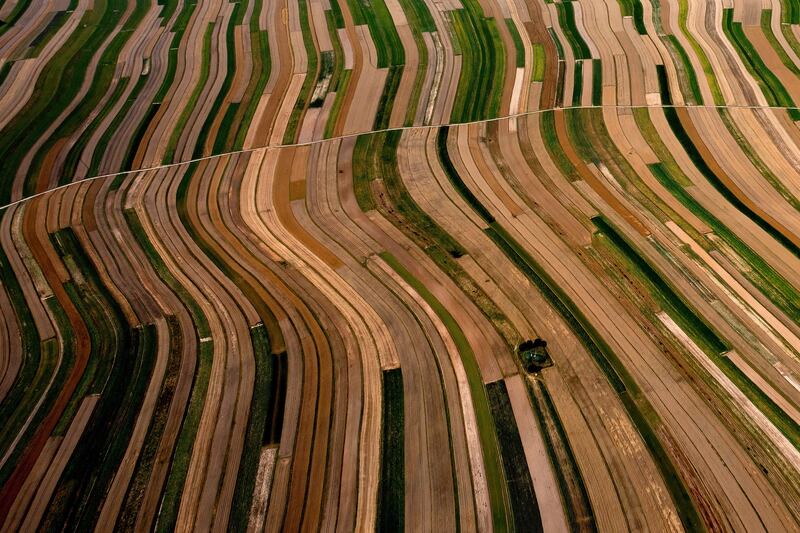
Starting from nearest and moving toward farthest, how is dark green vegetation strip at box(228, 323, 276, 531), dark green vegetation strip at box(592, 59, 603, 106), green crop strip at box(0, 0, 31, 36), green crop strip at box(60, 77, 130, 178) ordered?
dark green vegetation strip at box(228, 323, 276, 531), green crop strip at box(60, 77, 130, 178), dark green vegetation strip at box(592, 59, 603, 106), green crop strip at box(0, 0, 31, 36)

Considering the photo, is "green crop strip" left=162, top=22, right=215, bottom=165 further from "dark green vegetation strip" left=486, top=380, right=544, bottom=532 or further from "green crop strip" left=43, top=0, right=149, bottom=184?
"dark green vegetation strip" left=486, top=380, right=544, bottom=532

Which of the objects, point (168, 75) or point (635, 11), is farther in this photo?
point (635, 11)

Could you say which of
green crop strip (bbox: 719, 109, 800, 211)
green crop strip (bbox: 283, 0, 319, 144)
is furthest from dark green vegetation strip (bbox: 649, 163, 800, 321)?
green crop strip (bbox: 283, 0, 319, 144)

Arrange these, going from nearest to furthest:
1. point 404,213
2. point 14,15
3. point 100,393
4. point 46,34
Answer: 1. point 100,393
2. point 404,213
3. point 46,34
4. point 14,15

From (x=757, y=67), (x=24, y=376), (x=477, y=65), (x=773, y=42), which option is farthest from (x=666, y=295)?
(x=773, y=42)

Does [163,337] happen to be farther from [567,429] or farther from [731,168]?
[731,168]

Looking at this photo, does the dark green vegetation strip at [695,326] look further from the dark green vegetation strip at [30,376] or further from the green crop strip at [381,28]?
the dark green vegetation strip at [30,376]

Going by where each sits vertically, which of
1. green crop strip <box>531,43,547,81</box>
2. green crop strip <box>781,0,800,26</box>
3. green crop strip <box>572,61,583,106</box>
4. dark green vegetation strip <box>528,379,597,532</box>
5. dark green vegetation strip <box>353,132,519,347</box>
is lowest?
dark green vegetation strip <box>528,379,597,532</box>

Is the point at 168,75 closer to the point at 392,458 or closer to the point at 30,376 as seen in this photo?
the point at 30,376
